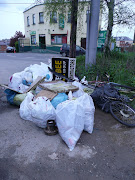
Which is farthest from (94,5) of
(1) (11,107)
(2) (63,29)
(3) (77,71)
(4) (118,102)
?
(2) (63,29)

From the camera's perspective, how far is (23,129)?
2.84 metres

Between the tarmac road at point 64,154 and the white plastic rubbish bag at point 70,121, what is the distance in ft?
0.53

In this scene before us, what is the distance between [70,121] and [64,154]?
509 millimetres

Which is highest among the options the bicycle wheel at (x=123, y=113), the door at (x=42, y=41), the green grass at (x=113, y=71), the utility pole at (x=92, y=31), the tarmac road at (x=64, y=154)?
the door at (x=42, y=41)

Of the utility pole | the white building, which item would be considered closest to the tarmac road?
the utility pole

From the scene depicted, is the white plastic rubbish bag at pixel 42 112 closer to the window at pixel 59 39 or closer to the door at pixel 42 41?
the window at pixel 59 39

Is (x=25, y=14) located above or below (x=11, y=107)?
above

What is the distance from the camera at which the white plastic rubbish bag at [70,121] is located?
2336mm

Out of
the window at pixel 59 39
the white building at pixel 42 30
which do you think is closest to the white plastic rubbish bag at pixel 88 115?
the white building at pixel 42 30

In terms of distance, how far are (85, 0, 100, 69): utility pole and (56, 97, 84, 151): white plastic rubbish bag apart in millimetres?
3559

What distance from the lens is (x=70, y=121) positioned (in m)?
2.34

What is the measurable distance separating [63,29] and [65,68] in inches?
798

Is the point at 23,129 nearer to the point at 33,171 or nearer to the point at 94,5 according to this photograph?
the point at 33,171

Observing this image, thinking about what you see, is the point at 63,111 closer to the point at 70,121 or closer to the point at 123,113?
the point at 70,121
